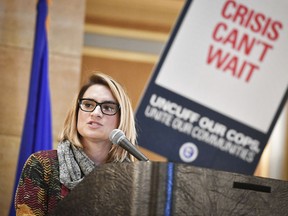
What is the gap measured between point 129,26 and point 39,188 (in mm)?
5371

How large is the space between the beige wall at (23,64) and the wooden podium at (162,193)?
10.2 feet

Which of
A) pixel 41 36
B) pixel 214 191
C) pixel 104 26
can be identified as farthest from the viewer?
pixel 104 26

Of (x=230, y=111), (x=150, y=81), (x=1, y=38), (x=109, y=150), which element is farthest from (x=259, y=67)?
(x=109, y=150)

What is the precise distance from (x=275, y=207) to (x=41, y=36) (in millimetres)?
3201

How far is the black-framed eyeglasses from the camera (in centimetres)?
271

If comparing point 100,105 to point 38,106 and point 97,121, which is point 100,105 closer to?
point 97,121

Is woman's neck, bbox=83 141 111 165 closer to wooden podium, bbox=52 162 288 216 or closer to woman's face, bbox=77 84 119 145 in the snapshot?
woman's face, bbox=77 84 119 145

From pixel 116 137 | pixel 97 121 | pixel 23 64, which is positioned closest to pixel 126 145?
pixel 116 137

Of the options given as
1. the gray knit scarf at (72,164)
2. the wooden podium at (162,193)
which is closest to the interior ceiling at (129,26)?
the gray knit scarf at (72,164)

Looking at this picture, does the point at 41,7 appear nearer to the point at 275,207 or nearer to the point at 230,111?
the point at 230,111

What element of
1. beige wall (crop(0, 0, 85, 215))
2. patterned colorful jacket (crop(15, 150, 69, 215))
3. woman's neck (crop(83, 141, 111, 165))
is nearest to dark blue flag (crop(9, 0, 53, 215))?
beige wall (crop(0, 0, 85, 215))

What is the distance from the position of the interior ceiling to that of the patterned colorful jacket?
4.81 m

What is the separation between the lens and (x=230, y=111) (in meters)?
5.09

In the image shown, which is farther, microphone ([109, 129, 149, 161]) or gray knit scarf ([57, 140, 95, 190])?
gray knit scarf ([57, 140, 95, 190])
